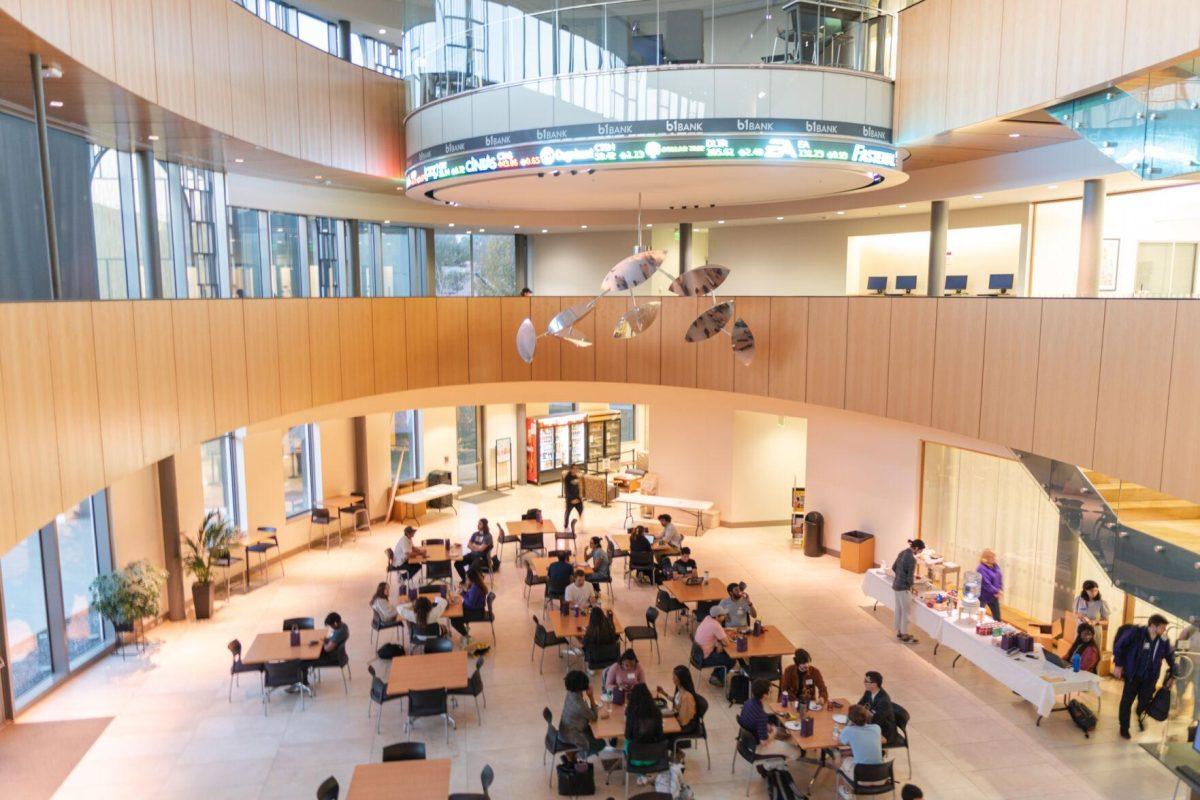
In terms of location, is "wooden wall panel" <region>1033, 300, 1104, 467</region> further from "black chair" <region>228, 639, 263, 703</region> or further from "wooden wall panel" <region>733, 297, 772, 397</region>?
"black chair" <region>228, 639, 263, 703</region>

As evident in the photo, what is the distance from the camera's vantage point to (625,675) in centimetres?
1033

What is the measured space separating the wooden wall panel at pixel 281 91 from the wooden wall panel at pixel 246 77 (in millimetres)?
134

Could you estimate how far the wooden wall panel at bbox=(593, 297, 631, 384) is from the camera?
18.0 meters

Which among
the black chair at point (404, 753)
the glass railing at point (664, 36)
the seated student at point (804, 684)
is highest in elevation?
the glass railing at point (664, 36)

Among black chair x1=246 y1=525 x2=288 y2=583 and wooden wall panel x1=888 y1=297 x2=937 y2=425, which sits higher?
wooden wall panel x1=888 y1=297 x2=937 y2=425

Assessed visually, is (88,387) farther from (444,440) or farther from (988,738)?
(444,440)

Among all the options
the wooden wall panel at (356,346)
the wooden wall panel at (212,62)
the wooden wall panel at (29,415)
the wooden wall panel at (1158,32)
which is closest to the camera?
the wooden wall panel at (29,415)

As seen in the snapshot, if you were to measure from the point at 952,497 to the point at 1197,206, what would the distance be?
6414 mm

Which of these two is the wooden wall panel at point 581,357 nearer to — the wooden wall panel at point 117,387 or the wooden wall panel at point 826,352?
the wooden wall panel at point 826,352

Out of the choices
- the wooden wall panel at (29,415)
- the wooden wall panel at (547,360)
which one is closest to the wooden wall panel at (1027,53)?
the wooden wall panel at (547,360)

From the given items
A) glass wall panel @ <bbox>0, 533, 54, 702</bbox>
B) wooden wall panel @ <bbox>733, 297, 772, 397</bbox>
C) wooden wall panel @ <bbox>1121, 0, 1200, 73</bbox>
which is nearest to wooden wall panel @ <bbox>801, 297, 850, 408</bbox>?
wooden wall panel @ <bbox>733, 297, 772, 397</bbox>

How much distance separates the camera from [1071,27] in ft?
31.6

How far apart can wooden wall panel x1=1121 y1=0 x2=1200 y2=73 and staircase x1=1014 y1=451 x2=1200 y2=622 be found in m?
5.33

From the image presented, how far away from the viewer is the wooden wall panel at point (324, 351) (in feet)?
44.9
